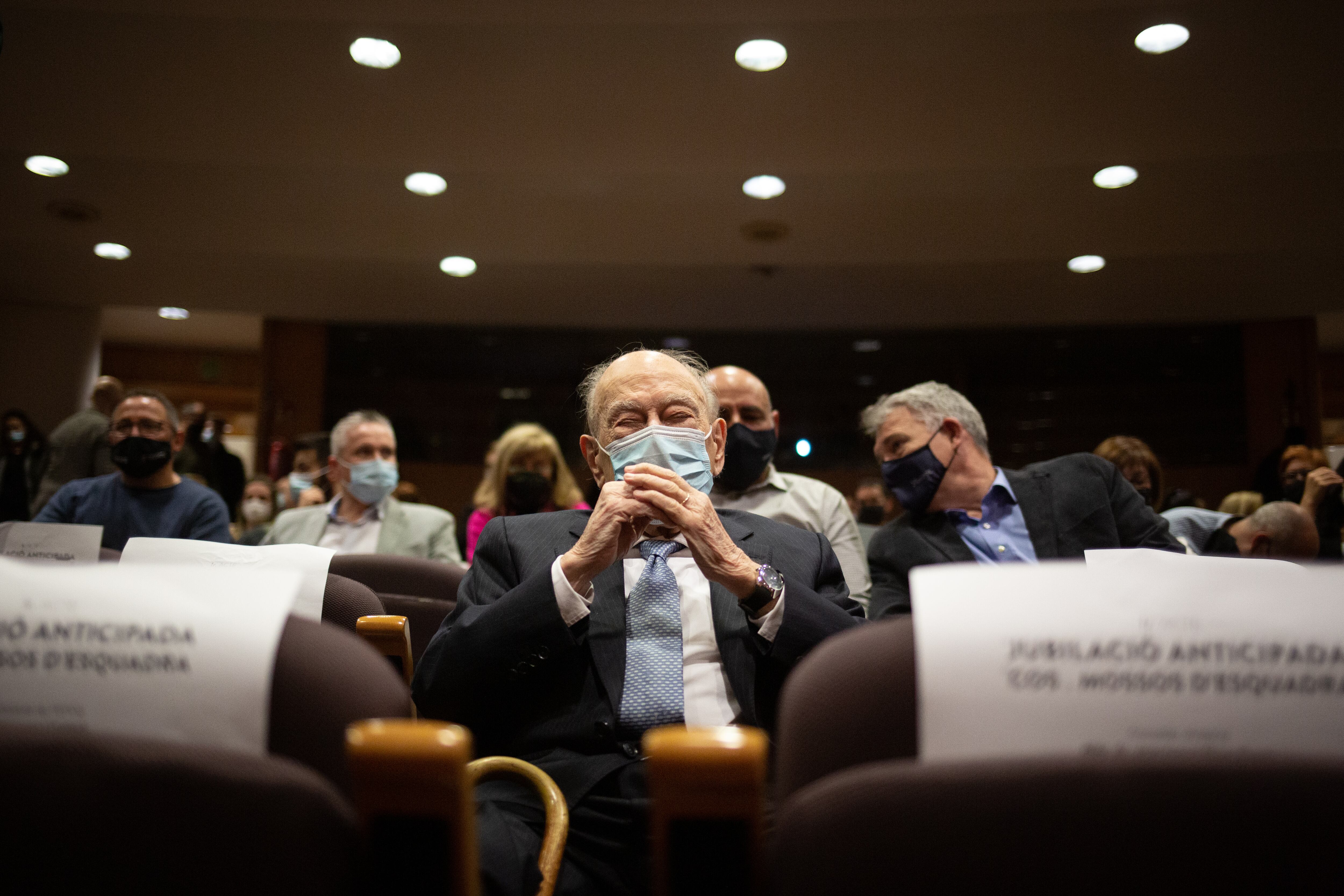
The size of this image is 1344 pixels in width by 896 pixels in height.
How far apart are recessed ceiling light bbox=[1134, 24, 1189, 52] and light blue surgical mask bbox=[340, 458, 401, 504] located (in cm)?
362

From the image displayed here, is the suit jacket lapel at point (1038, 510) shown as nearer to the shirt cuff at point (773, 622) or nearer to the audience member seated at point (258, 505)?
the shirt cuff at point (773, 622)

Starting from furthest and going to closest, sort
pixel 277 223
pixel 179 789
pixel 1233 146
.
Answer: pixel 277 223
pixel 1233 146
pixel 179 789

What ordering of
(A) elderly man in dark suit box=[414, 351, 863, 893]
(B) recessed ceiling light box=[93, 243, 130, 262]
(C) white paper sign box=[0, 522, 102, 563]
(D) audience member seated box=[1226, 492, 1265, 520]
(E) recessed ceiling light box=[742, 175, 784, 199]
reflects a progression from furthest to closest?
(B) recessed ceiling light box=[93, 243, 130, 262] < (E) recessed ceiling light box=[742, 175, 784, 199] < (D) audience member seated box=[1226, 492, 1265, 520] < (C) white paper sign box=[0, 522, 102, 563] < (A) elderly man in dark suit box=[414, 351, 863, 893]

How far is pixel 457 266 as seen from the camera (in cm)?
675

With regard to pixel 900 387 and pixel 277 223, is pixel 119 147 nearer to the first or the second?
pixel 277 223

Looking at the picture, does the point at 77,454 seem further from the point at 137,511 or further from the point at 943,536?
the point at 943,536

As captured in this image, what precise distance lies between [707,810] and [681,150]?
4.51 meters

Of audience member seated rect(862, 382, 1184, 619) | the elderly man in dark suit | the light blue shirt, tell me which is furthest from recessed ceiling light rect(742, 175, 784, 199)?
the elderly man in dark suit

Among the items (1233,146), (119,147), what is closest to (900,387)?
(1233,146)

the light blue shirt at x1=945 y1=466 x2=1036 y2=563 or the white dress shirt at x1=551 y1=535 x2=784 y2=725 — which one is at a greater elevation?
the light blue shirt at x1=945 y1=466 x2=1036 y2=563

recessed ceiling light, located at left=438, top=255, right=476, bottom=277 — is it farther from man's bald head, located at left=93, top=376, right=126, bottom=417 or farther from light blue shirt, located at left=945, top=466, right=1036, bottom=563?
light blue shirt, located at left=945, top=466, right=1036, bottom=563

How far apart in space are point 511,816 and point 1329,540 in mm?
3954

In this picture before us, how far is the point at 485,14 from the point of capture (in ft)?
12.0

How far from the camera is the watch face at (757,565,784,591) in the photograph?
150 cm
